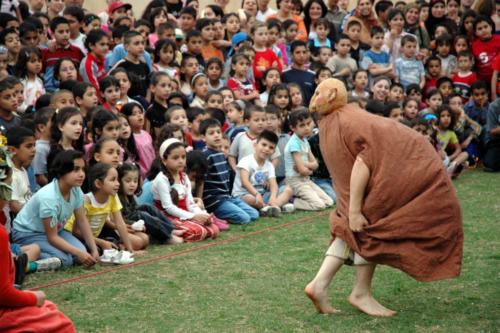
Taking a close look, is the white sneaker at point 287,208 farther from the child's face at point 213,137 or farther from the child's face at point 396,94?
the child's face at point 396,94

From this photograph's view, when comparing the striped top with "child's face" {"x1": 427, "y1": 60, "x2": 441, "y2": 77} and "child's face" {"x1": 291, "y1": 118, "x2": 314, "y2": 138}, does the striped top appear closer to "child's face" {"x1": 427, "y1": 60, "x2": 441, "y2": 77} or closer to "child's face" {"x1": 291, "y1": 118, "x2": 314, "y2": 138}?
"child's face" {"x1": 291, "y1": 118, "x2": 314, "y2": 138}

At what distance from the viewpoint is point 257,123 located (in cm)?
929

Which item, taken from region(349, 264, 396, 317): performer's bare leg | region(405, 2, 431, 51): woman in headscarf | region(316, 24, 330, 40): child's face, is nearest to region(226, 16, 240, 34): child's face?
region(316, 24, 330, 40): child's face

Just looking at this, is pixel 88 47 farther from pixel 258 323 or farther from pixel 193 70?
pixel 258 323

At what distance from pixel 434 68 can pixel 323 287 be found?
8.29 meters

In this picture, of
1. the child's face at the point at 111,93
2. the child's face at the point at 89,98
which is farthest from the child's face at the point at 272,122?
the child's face at the point at 89,98

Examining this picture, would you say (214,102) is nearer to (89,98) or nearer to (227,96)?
(227,96)

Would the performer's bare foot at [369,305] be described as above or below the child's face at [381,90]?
below

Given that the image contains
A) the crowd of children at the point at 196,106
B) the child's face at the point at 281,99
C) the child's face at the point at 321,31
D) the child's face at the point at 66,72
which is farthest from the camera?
the child's face at the point at 321,31

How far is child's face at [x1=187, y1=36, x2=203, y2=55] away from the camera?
11258mm

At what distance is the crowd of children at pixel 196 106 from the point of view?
7.16 meters

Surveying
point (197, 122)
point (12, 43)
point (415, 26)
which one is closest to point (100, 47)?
point (12, 43)

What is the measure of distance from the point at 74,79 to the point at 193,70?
1679 millimetres

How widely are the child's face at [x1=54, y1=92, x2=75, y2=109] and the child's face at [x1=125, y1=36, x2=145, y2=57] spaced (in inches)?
69.5
